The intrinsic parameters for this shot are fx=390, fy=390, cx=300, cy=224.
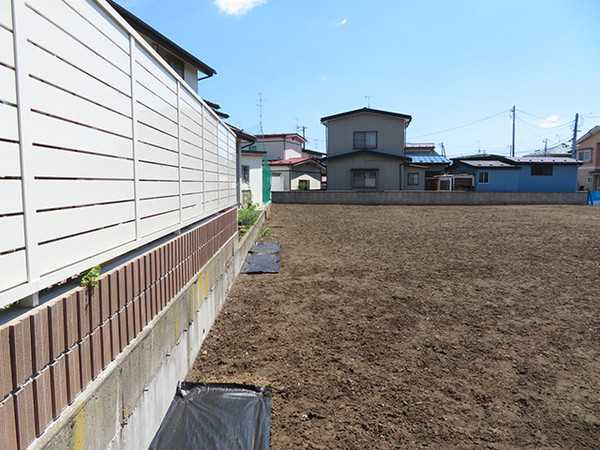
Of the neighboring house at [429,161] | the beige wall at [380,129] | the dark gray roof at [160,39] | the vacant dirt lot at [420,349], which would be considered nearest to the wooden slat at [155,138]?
the vacant dirt lot at [420,349]

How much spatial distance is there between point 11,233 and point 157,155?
1.54 m

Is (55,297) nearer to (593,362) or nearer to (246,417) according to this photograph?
(246,417)

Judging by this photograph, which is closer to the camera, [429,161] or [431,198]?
[431,198]

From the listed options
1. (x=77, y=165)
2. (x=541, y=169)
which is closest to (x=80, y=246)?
(x=77, y=165)

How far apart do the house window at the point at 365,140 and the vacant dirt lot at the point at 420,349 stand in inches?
771

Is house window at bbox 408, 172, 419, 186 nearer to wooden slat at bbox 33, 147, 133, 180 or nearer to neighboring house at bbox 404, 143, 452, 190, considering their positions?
neighboring house at bbox 404, 143, 452, 190

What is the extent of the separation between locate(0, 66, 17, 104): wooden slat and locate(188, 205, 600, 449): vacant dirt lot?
2.47 meters

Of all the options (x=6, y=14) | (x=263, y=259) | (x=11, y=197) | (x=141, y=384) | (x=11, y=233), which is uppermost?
(x=6, y=14)

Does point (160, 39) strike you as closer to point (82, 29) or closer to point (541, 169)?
point (82, 29)

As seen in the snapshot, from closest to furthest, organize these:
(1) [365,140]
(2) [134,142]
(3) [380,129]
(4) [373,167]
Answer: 1. (2) [134,142]
2. (4) [373,167]
3. (3) [380,129]
4. (1) [365,140]

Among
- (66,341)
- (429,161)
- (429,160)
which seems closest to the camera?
(66,341)

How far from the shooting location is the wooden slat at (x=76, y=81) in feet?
4.70

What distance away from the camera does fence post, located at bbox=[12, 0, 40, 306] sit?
1287 mm

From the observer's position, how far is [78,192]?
5.56 ft
